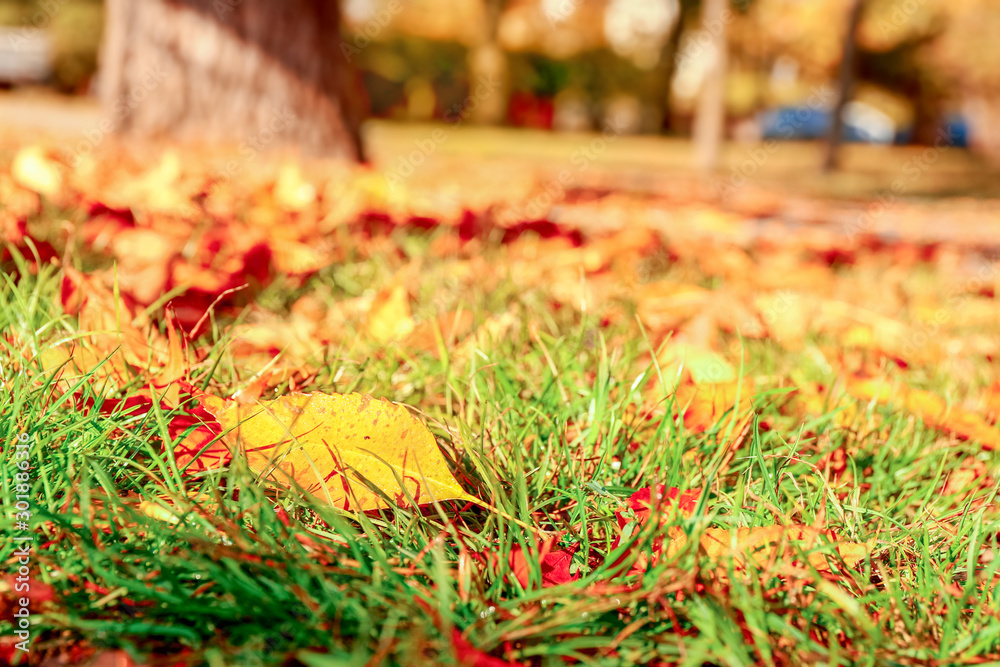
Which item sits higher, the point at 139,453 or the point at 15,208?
the point at 15,208

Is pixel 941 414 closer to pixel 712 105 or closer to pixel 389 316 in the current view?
pixel 389 316

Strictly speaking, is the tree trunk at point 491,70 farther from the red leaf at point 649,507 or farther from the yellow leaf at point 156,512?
the yellow leaf at point 156,512

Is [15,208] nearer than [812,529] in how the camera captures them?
No

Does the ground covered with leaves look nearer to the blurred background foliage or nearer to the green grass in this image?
the green grass

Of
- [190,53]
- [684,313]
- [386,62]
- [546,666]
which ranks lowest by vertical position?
[546,666]

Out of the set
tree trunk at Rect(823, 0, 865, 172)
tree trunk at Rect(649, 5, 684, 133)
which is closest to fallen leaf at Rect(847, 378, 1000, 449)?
tree trunk at Rect(823, 0, 865, 172)

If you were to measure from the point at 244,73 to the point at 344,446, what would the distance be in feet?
13.4

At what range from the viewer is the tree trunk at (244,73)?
4.59 metres

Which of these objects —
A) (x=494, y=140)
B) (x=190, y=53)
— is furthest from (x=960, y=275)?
(x=494, y=140)

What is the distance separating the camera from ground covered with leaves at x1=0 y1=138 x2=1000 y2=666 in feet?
2.60

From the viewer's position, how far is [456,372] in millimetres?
1439

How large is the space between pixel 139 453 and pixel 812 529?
0.78 meters

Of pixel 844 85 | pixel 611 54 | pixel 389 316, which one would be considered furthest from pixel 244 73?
pixel 611 54

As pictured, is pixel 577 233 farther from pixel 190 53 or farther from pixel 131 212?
pixel 190 53
